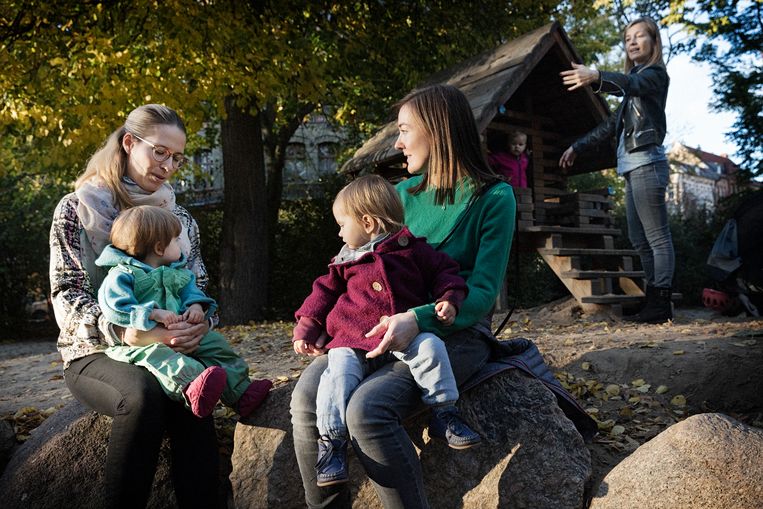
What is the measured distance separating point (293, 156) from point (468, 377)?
50.8 ft

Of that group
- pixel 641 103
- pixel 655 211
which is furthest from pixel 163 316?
pixel 641 103

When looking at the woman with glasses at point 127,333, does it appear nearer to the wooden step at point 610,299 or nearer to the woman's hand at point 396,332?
the woman's hand at point 396,332

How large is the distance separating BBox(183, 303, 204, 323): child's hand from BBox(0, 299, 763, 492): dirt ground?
117 centimetres

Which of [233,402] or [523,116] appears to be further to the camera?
[523,116]

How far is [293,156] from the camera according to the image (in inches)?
697

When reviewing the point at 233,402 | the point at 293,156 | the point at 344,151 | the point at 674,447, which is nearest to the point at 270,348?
the point at 233,402

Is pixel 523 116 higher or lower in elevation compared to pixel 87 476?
higher

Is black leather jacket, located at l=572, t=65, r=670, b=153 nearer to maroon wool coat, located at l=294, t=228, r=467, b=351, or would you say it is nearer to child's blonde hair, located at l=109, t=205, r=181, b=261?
maroon wool coat, located at l=294, t=228, r=467, b=351

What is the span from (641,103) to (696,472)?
4.16 meters

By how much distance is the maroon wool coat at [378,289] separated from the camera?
263 centimetres

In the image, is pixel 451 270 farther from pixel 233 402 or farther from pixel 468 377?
pixel 233 402

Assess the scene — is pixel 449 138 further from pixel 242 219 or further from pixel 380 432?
pixel 242 219

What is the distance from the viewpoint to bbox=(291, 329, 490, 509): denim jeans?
2.40 metres

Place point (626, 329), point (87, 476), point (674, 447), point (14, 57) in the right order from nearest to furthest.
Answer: point (674, 447)
point (87, 476)
point (626, 329)
point (14, 57)
